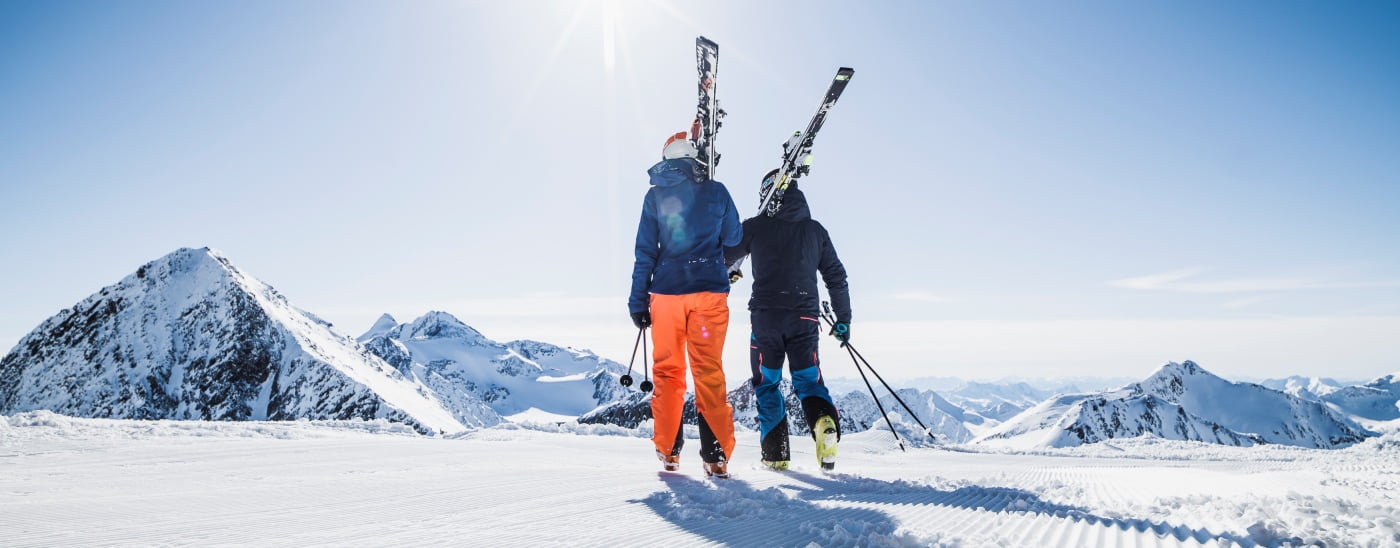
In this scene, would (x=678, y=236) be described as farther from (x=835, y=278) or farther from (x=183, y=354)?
(x=183, y=354)

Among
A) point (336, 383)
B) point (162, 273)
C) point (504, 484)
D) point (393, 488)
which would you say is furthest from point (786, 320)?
point (162, 273)

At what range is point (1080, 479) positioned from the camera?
18.1 feet

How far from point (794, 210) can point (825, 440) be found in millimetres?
2478

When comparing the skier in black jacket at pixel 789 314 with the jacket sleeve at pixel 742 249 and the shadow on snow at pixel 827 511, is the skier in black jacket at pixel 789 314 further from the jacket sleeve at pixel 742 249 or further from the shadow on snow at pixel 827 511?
the shadow on snow at pixel 827 511

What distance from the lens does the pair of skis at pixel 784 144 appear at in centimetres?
723

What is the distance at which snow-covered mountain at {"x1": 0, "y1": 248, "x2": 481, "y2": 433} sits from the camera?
141 meters

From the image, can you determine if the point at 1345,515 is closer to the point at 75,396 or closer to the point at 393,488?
the point at 393,488

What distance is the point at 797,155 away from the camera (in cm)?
770

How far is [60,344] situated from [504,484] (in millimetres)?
215855

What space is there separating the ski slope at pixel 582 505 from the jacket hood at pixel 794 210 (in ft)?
9.53

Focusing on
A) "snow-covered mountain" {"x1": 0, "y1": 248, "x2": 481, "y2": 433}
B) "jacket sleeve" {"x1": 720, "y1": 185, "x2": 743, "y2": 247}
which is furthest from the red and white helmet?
"snow-covered mountain" {"x1": 0, "y1": 248, "x2": 481, "y2": 433}

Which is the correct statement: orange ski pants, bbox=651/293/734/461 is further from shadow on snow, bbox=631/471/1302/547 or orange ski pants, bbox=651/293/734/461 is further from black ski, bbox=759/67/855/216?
black ski, bbox=759/67/855/216

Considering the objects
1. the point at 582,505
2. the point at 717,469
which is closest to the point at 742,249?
the point at 717,469

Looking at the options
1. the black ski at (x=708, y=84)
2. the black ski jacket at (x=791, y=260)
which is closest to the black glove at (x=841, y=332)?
the black ski jacket at (x=791, y=260)
